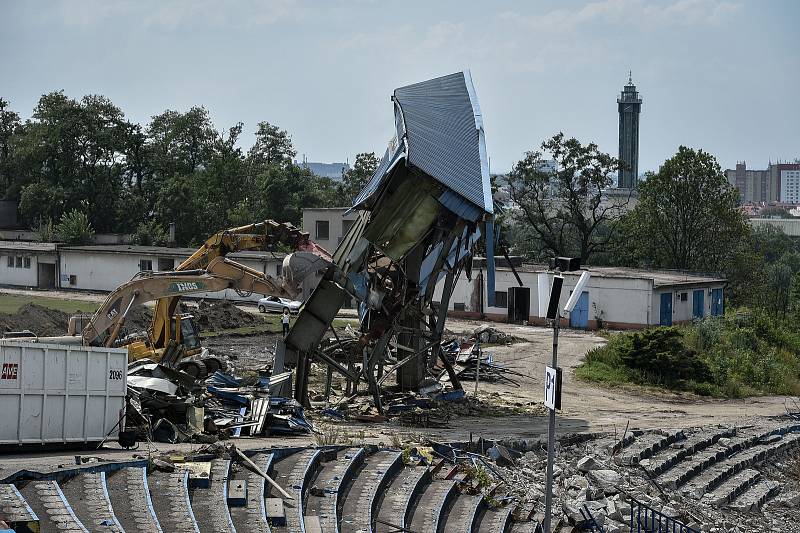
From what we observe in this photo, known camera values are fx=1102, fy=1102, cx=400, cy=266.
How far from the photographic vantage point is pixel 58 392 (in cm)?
2116

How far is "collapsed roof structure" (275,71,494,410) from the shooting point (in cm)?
3020

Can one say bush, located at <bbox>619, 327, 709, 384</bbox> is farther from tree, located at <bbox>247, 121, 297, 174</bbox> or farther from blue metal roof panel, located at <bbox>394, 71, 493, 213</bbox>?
tree, located at <bbox>247, 121, 297, 174</bbox>

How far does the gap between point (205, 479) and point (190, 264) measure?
14.2 m

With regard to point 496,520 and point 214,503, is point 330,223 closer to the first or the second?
point 496,520

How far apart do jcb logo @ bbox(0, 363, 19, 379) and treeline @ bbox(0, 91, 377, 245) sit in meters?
72.3

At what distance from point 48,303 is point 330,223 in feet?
64.1

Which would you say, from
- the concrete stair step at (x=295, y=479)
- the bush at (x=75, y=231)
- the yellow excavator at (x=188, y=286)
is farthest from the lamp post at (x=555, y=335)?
the bush at (x=75, y=231)

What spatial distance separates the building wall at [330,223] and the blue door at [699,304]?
75.7 ft

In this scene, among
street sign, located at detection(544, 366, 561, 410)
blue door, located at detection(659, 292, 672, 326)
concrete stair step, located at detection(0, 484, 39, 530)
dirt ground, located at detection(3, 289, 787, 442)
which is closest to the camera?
concrete stair step, located at detection(0, 484, 39, 530)

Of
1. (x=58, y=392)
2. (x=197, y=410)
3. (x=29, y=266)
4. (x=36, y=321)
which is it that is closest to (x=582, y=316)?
(x=36, y=321)

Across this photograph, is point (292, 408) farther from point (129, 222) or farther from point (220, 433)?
point (129, 222)

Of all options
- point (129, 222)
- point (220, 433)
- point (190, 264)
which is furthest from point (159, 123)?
point (220, 433)

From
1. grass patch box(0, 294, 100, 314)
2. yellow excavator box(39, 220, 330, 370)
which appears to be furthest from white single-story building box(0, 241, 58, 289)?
yellow excavator box(39, 220, 330, 370)

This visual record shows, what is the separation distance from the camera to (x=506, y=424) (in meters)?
30.2
